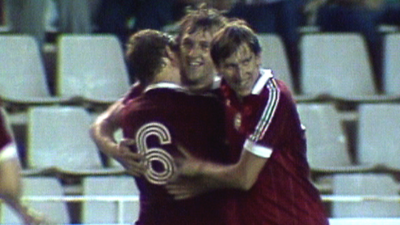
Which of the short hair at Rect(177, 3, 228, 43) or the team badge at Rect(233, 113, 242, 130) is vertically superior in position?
the short hair at Rect(177, 3, 228, 43)

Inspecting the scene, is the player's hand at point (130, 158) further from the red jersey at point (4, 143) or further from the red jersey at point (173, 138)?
the red jersey at point (4, 143)

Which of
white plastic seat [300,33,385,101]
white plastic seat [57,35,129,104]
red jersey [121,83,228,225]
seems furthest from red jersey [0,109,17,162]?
white plastic seat [300,33,385,101]

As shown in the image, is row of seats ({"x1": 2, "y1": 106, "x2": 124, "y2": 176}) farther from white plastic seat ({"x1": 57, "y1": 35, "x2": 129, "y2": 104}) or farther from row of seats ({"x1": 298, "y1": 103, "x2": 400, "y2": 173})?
row of seats ({"x1": 298, "y1": 103, "x2": 400, "y2": 173})

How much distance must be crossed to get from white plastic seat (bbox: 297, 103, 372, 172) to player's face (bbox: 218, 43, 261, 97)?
2686 mm

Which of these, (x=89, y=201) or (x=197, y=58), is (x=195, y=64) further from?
(x=89, y=201)

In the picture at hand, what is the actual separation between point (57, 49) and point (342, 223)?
2134 mm

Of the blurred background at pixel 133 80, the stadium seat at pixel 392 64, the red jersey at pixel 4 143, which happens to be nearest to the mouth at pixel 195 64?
the red jersey at pixel 4 143

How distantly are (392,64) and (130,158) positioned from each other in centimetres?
312

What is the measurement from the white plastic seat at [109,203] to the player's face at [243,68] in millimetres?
1532

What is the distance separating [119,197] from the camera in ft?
17.0

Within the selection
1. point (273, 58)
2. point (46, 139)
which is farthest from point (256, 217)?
point (273, 58)

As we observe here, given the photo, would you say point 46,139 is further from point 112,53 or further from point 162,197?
point 162,197

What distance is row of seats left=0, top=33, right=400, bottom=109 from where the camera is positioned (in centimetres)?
631

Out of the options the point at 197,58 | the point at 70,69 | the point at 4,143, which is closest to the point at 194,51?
the point at 197,58
